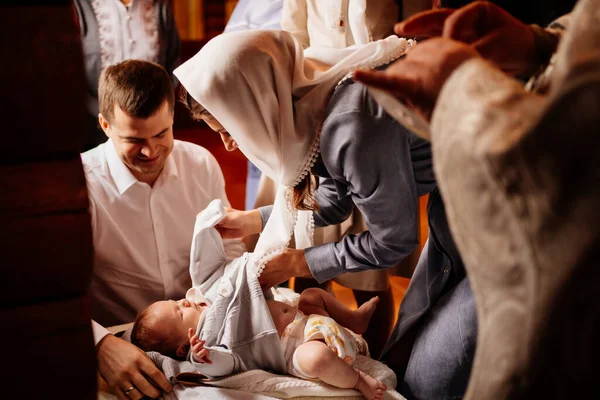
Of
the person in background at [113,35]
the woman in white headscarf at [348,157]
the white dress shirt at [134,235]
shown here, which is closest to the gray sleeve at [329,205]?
the woman in white headscarf at [348,157]

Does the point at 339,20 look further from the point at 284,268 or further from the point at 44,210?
the point at 44,210

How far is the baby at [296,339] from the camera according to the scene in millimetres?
1577

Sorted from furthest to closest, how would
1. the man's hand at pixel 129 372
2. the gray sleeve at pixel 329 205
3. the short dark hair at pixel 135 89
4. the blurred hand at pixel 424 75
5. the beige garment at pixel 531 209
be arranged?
the short dark hair at pixel 135 89, the gray sleeve at pixel 329 205, the man's hand at pixel 129 372, the blurred hand at pixel 424 75, the beige garment at pixel 531 209

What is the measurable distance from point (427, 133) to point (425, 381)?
3.02 feet

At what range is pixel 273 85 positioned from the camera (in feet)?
4.83

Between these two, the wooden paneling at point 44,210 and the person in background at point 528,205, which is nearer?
the person in background at point 528,205

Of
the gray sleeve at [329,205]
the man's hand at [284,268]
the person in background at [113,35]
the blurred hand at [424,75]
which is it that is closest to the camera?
the blurred hand at [424,75]

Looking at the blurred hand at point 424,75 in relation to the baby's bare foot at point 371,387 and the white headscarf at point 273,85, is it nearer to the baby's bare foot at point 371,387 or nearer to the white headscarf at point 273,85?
the white headscarf at point 273,85

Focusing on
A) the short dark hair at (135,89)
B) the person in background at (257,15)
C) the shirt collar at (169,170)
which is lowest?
the shirt collar at (169,170)

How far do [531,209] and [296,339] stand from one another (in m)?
1.18

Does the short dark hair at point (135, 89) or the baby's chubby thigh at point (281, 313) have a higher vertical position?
the short dark hair at point (135, 89)

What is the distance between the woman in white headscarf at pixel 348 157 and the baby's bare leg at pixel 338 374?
110mm

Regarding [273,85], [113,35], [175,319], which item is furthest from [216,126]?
[113,35]

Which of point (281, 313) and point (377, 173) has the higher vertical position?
point (377, 173)
